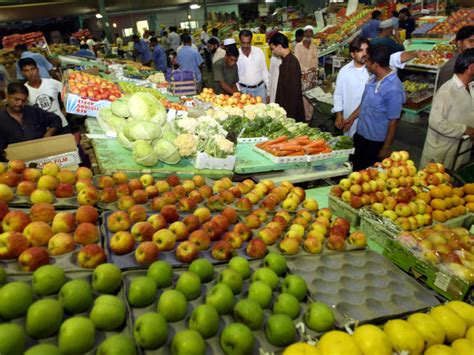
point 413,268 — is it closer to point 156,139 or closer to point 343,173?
point 343,173

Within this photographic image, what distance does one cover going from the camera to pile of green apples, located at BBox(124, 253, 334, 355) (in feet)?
4.74

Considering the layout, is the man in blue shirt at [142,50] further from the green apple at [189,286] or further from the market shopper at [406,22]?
the green apple at [189,286]

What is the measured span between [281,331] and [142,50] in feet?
51.8

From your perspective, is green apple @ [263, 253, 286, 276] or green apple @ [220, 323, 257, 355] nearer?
green apple @ [220, 323, 257, 355]

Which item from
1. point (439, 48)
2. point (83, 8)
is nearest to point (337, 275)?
point (439, 48)

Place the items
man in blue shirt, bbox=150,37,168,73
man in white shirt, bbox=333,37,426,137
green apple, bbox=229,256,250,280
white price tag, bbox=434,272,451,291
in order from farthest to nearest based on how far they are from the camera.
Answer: man in blue shirt, bbox=150,37,168,73 < man in white shirt, bbox=333,37,426,137 < white price tag, bbox=434,272,451,291 < green apple, bbox=229,256,250,280

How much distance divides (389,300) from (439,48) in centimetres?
1000

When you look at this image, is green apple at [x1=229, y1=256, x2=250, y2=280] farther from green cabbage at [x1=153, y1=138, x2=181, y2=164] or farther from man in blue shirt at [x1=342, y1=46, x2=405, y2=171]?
man in blue shirt at [x1=342, y1=46, x2=405, y2=171]

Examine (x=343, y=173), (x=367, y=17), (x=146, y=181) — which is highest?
(x=367, y=17)

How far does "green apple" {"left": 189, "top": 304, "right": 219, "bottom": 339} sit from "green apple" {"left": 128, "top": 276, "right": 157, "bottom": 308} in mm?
242

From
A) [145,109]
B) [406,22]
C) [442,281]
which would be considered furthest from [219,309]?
[406,22]

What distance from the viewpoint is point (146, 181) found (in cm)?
289

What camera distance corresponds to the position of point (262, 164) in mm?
3893

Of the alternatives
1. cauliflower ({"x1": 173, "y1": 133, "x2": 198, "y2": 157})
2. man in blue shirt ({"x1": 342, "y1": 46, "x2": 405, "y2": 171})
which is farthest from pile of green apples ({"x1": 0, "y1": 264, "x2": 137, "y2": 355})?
man in blue shirt ({"x1": 342, "y1": 46, "x2": 405, "y2": 171})
